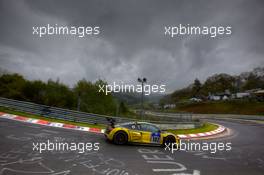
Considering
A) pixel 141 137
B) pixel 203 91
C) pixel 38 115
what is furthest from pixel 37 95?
pixel 203 91

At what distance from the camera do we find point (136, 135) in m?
→ 11.2

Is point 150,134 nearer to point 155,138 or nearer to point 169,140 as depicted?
point 155,138

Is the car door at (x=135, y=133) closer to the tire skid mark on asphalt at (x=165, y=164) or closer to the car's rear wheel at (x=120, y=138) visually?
the car's rear wheel at (x=120, y=138)

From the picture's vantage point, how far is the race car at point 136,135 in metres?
10.9

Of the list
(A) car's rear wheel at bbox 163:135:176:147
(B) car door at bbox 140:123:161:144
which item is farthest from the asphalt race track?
(B) car door at bbox 140:123:161:144

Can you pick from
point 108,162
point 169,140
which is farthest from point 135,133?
point 108,162

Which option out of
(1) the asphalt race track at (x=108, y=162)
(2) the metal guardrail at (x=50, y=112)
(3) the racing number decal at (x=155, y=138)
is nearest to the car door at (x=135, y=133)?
(3) the racing number decal at (x=155, y=138)

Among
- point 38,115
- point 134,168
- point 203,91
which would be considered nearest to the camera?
point 134,168

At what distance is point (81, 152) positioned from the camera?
28.4 feet

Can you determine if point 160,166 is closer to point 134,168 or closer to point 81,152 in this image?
point 134,168

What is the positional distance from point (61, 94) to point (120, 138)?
3201cm

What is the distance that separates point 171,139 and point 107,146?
143 inches

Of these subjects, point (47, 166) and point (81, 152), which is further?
point (81, 152)

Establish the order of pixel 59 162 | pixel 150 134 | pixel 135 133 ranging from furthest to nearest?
pixel 150 134 → pixel 135 133 → pixel 59 162
